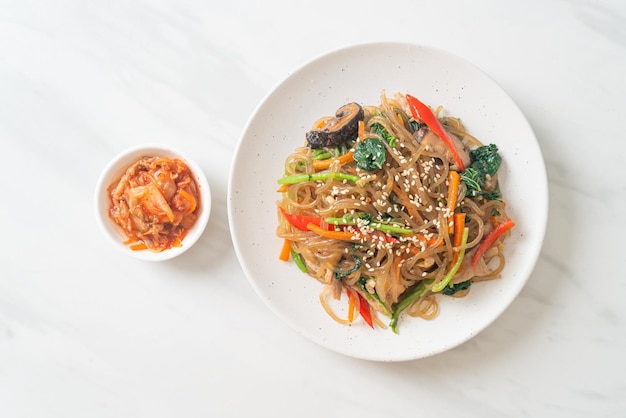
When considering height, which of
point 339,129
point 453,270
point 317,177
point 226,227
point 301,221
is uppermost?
point 339,129

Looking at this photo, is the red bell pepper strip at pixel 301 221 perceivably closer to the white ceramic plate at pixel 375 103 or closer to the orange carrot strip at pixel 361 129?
the white ceramic plate at pixel 375 103

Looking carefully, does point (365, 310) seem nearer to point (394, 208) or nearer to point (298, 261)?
point (298, 261)

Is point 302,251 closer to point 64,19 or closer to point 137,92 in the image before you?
point 137,92

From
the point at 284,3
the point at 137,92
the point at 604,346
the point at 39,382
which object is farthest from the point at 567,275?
the point at 39,382

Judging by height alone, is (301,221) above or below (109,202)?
above

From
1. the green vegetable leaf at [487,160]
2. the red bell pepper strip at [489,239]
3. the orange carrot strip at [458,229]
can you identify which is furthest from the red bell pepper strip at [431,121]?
the red bell pepper strip at [489,239]

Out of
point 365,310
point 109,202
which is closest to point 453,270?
point 365,310
